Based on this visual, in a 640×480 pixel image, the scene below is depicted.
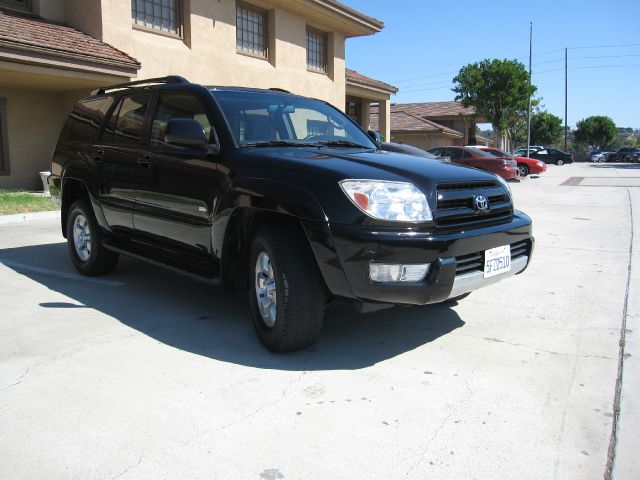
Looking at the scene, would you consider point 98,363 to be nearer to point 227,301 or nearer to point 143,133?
point 227,301

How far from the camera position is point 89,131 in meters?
5.76

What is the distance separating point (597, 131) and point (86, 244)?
98.0 metres

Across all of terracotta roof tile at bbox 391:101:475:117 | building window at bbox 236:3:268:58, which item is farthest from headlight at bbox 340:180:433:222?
terracotta roof tile at bbox 391:101:475:117

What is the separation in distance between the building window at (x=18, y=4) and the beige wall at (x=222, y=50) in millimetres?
1836

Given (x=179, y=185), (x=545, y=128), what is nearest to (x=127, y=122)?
(x=179, y=185)

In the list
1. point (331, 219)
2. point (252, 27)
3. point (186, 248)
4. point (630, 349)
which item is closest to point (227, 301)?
point (186, 248)

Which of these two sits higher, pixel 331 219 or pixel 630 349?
pixel 331 219

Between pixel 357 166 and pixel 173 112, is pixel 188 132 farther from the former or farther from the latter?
pixel 357 166

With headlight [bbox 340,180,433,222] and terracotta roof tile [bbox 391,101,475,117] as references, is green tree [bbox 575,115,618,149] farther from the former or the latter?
headlight [bbox 340,180,433,222]

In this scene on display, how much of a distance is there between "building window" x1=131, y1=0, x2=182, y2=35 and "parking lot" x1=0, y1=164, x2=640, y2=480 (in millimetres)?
9773

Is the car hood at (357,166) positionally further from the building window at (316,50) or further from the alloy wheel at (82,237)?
the building window at (316,50)

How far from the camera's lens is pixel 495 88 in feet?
128

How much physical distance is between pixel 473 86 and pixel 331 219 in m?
38.8

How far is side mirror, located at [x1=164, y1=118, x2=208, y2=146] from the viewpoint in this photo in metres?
4.07
